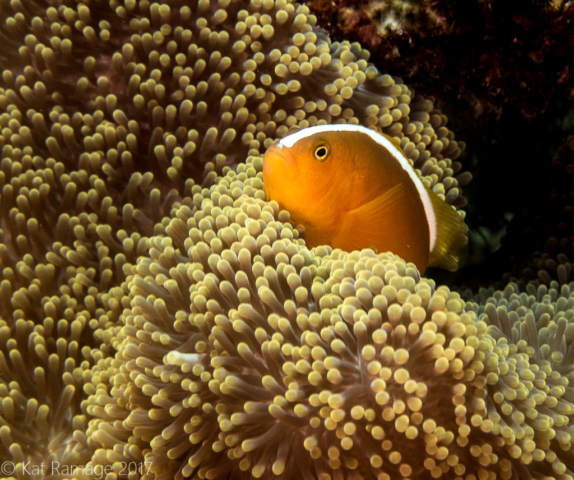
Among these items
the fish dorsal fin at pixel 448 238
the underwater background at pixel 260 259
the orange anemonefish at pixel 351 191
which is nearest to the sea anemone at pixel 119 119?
the underwater background at pixel 260 259

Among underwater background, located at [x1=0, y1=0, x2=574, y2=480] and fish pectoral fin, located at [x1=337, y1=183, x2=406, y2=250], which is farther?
fish pectoral fin, located at [x1=337, y1=183, x2=406, y2=250]

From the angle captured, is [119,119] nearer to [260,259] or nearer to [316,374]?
[260,259]

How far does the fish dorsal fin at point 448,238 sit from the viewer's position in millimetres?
1474

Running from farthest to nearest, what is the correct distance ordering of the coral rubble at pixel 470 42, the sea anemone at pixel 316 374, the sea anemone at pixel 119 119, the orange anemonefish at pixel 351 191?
the coral rubble at pixel 470 42, the sea anemone at pixel 119 119, the orange anemonefish at pixel 351 191, the sea anemone at pixel 316 374

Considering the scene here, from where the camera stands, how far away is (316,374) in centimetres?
97

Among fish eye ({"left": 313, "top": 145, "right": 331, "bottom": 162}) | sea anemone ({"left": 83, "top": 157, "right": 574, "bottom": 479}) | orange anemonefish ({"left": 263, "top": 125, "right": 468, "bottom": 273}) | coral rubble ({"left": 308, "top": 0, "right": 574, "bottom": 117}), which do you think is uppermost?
coral rubble ({"left": 308, "top": 0, "right": 574, "bottom": 117})

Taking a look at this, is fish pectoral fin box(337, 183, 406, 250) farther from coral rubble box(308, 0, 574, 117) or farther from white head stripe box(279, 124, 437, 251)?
coral rubble box(308, 0, 574, 117)

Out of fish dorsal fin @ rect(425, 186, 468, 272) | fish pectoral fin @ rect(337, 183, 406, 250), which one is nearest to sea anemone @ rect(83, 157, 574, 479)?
fish pectoral fin @ rect(337, 183, 406, 250)

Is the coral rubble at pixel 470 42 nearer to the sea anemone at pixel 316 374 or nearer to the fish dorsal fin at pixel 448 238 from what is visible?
the fish dorsal fin at pixel 448 238

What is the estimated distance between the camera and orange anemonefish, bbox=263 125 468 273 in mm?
1239

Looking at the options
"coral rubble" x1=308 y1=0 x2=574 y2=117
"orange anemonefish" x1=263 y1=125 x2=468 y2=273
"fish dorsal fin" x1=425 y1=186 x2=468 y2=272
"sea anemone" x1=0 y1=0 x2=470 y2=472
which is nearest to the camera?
"orange anemonefish" x1=263 y1=125 x2=468 y2=273

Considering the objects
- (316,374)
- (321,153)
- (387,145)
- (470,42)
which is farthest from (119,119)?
(470,42)

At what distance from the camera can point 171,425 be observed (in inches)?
45.2

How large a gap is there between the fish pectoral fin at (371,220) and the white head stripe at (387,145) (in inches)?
3.2
